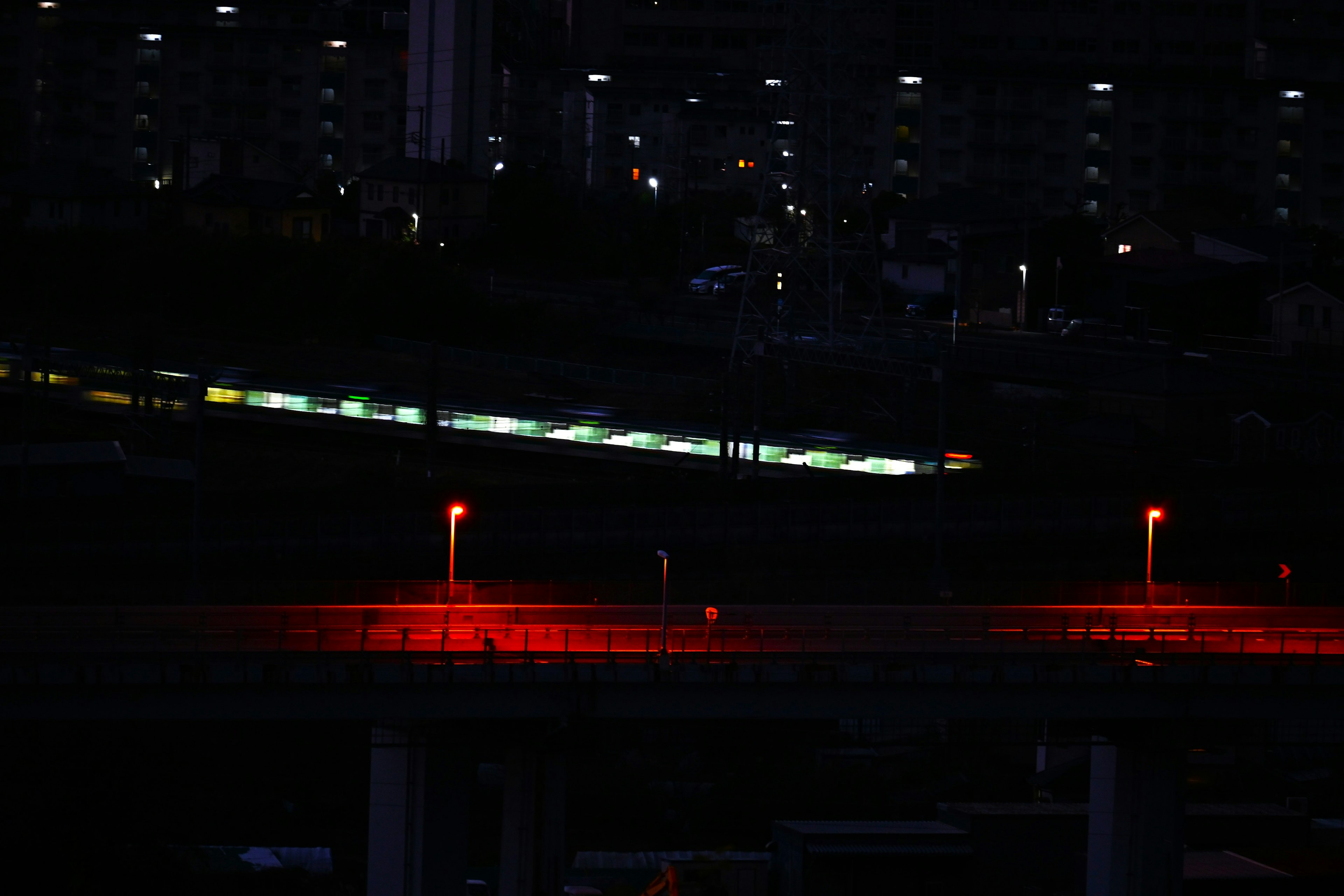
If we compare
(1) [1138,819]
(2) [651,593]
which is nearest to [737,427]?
(2) [651,593]

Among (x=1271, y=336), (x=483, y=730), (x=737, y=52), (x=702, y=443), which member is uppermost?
(x=737, y=52)

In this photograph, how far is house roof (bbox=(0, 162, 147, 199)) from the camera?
137 feet

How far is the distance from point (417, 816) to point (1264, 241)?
2947cm

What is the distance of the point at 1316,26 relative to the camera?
48.9 m

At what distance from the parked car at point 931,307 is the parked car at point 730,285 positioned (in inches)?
146

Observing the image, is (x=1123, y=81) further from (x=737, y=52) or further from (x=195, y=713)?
(x=195, y=713)

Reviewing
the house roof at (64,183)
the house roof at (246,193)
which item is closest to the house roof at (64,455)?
the house roof at (246,193)

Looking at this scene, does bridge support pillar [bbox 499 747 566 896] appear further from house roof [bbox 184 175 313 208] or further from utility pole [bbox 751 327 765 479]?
house roof [bbox 184 175 313 208]

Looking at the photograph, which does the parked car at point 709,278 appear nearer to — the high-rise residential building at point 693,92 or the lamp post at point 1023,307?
the high-rise residential building at point 693,92

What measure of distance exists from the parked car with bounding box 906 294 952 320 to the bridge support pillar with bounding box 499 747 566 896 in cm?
2496

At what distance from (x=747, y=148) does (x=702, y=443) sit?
22.9 meters

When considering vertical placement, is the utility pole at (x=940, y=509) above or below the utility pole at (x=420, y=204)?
below

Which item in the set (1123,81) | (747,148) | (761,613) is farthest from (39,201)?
(761,613)

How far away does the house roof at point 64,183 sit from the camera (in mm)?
41750
